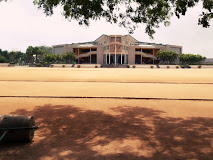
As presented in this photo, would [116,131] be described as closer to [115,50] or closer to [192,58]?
[115,50]

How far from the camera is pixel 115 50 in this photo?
8312cm

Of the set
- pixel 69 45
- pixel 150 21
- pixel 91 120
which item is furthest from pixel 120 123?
pixel 69 45

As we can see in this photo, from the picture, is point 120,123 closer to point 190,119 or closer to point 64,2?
point 190,119

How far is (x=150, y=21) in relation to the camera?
8438 millimetres

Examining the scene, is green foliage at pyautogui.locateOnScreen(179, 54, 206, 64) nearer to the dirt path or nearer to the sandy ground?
the sandy ground

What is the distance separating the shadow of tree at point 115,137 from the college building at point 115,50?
76408 mm

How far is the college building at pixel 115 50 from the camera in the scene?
84.2 m

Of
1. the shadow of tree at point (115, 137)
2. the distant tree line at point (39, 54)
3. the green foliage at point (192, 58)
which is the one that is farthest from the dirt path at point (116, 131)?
the green foliage at point (192, 58)

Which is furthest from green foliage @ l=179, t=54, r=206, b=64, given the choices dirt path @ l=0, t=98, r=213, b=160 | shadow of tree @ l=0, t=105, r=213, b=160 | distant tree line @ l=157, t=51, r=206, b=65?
shadow of tree @ l=0, t=105, r=213, b=160

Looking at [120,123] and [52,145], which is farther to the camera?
[120,123]

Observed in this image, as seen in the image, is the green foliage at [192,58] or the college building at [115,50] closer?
the college building at [115,50]

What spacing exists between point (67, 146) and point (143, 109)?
470 centimetres

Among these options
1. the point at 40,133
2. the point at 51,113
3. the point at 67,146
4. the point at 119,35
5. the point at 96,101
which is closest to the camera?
the point at 67,146

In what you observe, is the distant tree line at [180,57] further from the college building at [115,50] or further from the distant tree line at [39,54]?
the distant tree line at [39,54]
